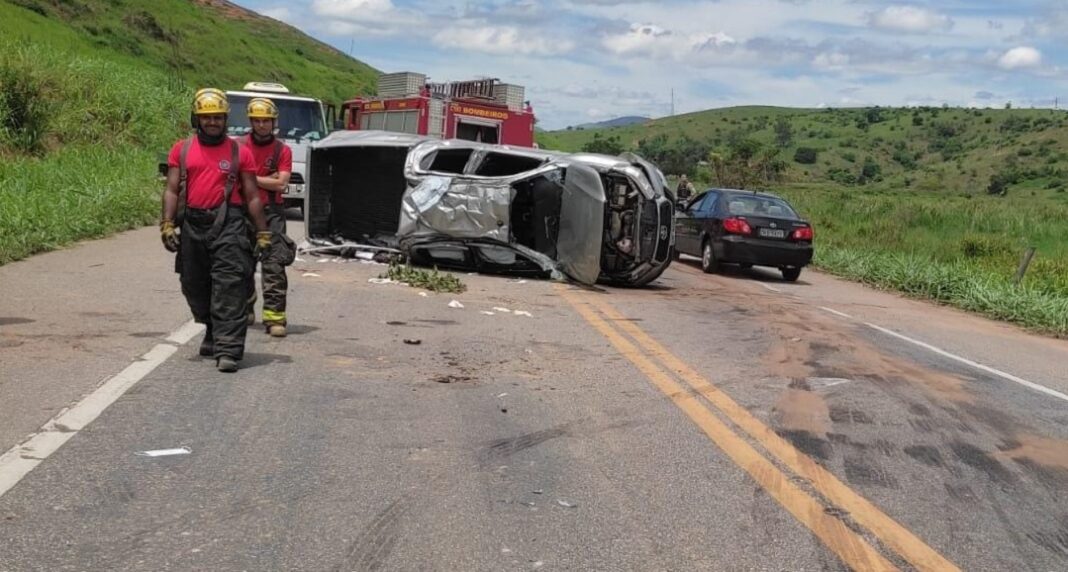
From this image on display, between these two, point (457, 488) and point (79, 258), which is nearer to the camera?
point (457, 488)

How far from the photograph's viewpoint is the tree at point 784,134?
4715 inches

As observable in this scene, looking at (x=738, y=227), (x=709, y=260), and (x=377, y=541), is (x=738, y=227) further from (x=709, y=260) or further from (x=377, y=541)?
(x=377, y=541)

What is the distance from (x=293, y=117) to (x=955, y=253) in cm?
1465

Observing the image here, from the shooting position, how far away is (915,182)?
3440 inches

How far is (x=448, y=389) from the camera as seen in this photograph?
23.6 feet

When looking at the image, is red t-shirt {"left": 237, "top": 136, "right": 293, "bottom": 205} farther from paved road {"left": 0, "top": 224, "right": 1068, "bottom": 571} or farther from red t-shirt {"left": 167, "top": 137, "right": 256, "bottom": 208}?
red t-shirt {"left": 167, "top": 137, "right": 256, "bottom": 208}

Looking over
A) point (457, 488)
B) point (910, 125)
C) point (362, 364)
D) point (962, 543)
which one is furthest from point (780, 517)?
point (910, 125)

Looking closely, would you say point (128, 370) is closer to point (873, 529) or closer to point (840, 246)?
point (873, 529)

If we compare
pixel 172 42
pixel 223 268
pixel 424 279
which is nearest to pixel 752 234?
pixel 424 279

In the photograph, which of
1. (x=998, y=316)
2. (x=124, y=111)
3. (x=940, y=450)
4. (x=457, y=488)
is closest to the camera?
(x=457, y=488)

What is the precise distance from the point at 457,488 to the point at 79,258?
9.70 m

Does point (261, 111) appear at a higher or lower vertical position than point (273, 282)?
higher

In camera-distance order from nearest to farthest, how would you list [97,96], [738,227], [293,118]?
1. [738,227]
2. [293,118]
3. [97,96]

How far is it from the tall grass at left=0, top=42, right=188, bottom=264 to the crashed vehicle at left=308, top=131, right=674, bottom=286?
414 centimetres
